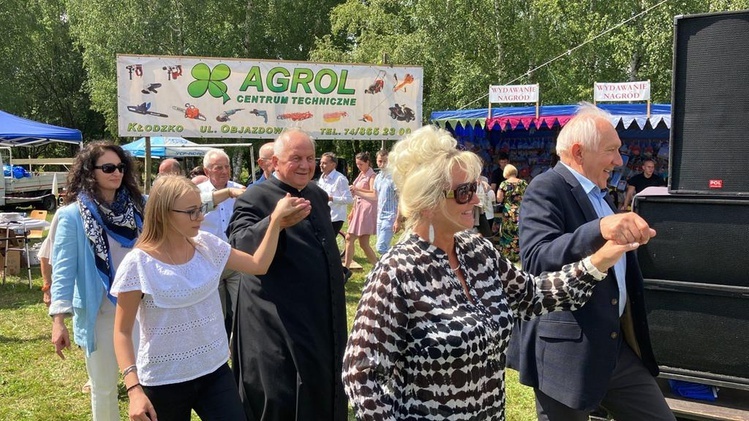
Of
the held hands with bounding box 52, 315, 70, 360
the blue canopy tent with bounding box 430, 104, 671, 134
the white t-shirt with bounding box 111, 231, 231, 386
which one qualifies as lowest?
the held hands with bounding box 52, 315, 70, 360

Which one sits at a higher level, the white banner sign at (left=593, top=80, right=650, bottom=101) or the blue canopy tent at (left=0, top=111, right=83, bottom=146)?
the white banner sign at (left=593, top=80, right=650, bottom=101)

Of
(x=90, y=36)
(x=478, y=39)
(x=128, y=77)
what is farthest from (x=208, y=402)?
(x=90, y=36)

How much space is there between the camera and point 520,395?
15.1ft

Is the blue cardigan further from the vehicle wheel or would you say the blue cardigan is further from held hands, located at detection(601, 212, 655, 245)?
the vehicle wheel

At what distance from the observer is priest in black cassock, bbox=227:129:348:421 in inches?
116

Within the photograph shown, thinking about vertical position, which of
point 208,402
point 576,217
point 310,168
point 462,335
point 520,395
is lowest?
point 520,395

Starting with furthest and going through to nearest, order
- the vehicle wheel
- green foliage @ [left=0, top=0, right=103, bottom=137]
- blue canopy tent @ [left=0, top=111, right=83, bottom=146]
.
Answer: green foliage @ [left=0, top=0, right=103, bottom=137] < the vehicle wheel < blue canopy tent @ [left=0, top=111, right=83, bottom=146]

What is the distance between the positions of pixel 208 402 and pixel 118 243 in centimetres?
116

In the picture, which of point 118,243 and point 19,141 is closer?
point 118,243

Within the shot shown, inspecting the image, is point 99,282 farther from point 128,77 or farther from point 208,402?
point 128,77

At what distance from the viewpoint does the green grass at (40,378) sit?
4.47 metres

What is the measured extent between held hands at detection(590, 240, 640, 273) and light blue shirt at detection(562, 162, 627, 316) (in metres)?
0.37

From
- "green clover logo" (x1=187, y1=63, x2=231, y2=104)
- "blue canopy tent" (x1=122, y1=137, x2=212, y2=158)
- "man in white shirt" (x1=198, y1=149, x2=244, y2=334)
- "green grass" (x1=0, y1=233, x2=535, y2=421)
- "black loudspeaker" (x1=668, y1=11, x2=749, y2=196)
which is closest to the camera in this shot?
"black loudspeaker" (x1=668, y1=11, x2=749, y2=196)

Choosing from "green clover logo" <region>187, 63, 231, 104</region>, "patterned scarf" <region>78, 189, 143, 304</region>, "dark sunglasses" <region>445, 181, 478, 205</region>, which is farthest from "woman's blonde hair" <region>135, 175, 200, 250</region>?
"green clover logo" <region>187, 63, 231, 104</region>
